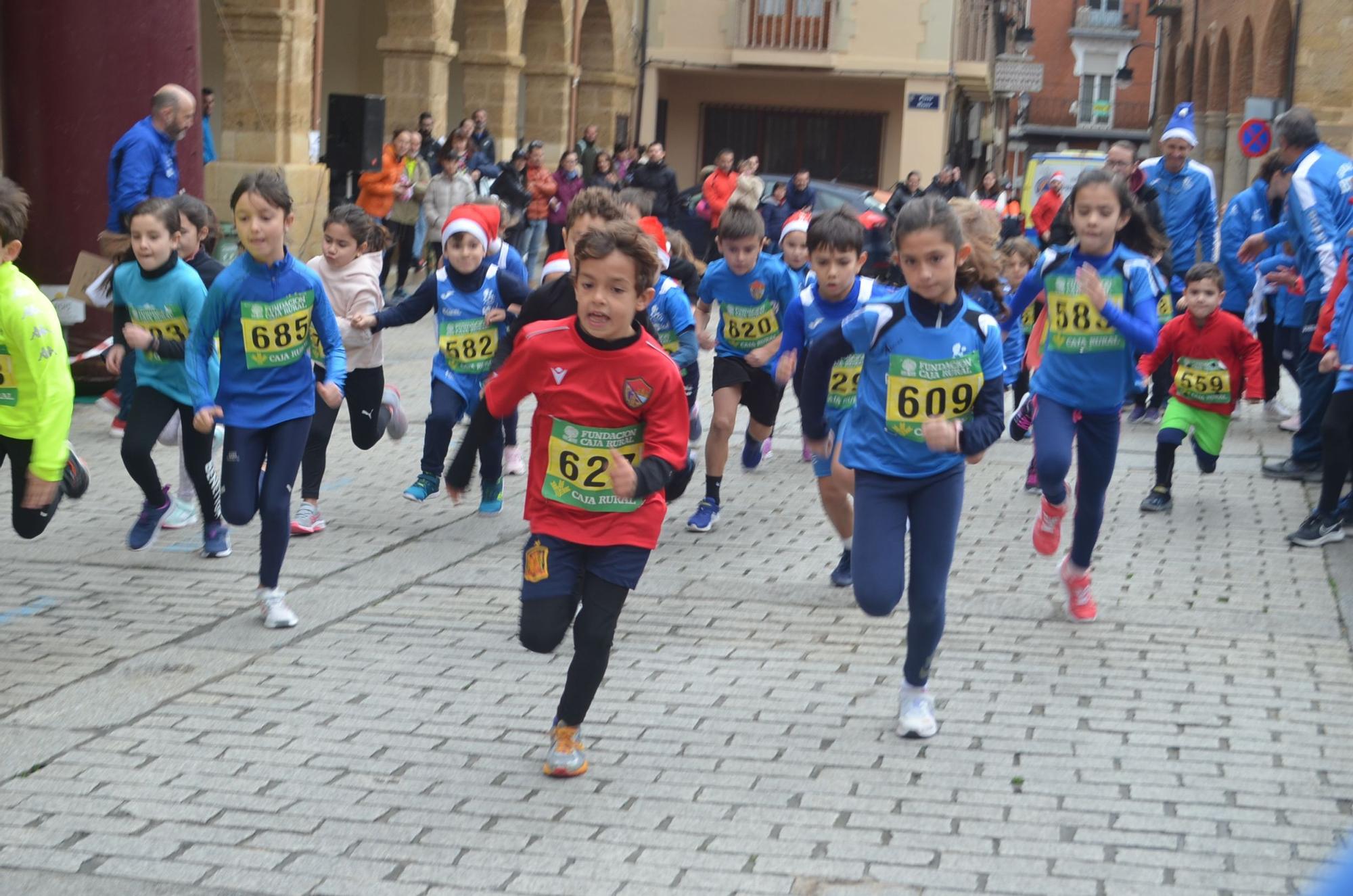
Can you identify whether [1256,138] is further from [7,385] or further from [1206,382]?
[7,385]

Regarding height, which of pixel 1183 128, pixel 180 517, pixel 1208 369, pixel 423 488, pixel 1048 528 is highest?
pixel 1183 128

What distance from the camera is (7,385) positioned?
5824mm

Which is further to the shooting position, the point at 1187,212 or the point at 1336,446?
the point at 1187,212

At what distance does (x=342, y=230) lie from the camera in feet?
27.4

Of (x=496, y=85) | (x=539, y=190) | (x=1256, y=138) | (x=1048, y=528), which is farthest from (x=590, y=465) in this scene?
(x=496, y=85)

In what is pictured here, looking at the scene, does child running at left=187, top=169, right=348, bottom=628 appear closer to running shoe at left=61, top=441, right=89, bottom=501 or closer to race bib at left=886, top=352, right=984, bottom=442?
running shoe at left=61, top=441, right=89, bottom=501

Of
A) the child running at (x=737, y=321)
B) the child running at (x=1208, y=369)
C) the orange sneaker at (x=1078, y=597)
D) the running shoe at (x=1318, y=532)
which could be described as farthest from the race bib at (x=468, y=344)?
the running shoe at (x=1318, y=532)

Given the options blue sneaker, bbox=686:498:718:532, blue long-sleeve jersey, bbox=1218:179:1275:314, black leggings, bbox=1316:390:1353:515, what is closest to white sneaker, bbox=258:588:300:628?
blue sneaker, bbox=686:498:718:532

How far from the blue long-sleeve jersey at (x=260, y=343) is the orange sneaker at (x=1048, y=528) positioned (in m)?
2.89

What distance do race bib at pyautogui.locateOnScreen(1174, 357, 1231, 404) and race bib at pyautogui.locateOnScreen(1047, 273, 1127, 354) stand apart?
10.1 feet

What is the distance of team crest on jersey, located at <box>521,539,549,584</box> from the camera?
480 cm

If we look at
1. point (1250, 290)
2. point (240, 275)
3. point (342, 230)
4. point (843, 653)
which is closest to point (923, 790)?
point (843, 653)

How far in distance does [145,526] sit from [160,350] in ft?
3.02

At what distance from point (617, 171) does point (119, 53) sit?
14672 millimetres
